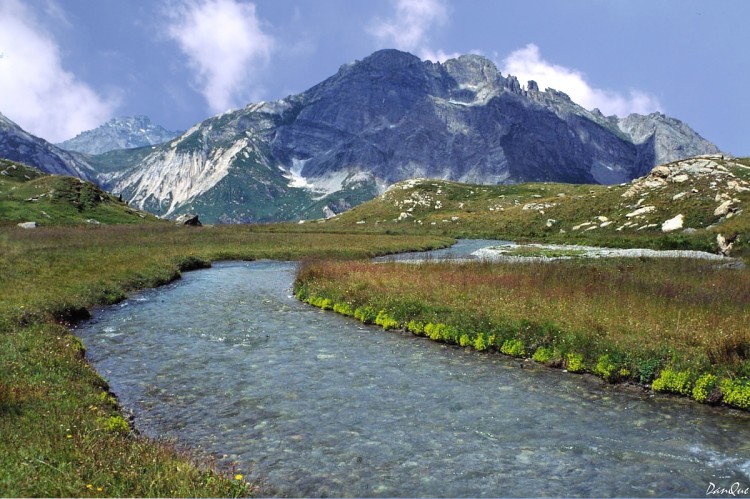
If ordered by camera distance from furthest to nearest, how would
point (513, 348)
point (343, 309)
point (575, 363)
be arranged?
point (343, 309) < point (513, 348) < point (575, 363)

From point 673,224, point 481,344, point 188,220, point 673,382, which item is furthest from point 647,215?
point 188,220

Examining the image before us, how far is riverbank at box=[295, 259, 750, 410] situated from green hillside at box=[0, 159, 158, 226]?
85440 mm

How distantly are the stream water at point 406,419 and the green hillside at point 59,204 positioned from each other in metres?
87.5

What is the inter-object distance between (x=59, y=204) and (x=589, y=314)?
11952 centimetres

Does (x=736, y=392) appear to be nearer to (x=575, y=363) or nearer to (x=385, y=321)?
(x=575, y=363)

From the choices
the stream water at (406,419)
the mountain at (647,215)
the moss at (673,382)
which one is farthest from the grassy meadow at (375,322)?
the mountain at (647,215)

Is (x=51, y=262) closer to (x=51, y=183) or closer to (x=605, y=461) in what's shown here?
(x=605, y=461)

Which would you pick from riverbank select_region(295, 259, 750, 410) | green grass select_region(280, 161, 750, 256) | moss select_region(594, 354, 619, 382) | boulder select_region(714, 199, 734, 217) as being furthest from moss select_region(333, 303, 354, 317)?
boulder select_region(714, 199, 734, 217)

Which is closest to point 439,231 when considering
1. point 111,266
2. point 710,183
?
point 710,183

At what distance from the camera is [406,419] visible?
13.5 meters

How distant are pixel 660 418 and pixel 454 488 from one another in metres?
7.11

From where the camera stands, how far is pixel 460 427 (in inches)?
509

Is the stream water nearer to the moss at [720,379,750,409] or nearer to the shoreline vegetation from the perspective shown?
the moss at [720,379,750,409]

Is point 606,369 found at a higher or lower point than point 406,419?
higher
